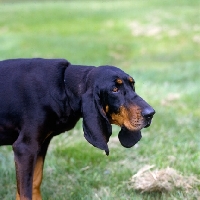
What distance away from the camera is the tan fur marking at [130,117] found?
3.76m

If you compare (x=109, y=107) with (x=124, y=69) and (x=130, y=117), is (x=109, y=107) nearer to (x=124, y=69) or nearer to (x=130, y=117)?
(x=130, y=117)

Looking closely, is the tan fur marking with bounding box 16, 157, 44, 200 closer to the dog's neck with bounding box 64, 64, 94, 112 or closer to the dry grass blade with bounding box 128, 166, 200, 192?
the dog's neck with bounding box 64, 64, 94, 112

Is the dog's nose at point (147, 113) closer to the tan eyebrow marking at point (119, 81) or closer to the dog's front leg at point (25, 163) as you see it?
the tan eyebrow marking at point (119, 81)

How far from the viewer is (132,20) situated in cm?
2262

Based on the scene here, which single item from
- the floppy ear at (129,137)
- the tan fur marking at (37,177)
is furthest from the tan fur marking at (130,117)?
the tan fur marking at (37,177)

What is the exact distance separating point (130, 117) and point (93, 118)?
28 cm

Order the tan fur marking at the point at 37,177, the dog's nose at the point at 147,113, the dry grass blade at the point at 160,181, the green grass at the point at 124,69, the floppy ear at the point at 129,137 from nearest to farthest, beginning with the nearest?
the dog's nose at the point at 147,113, the floppy ear at the point at 129,137, the tan fur marking at the point at 37,177, the dry grass blade at the point at 160,181, the green grass at the point at 124,69

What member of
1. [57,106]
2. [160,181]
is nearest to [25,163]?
[57,106]

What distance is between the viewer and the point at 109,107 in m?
3.88

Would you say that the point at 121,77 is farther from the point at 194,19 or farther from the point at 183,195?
the point at 194,19

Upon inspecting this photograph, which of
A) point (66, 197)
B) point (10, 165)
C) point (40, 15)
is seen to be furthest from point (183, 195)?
point (40, 15)

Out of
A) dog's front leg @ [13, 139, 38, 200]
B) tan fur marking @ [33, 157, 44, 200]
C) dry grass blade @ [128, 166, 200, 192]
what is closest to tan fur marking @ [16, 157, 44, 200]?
tan fur marking @ [33, 157, 44, 200]

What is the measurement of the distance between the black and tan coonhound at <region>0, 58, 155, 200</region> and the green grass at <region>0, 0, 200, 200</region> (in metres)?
0.82

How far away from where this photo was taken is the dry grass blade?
14.9 ft
